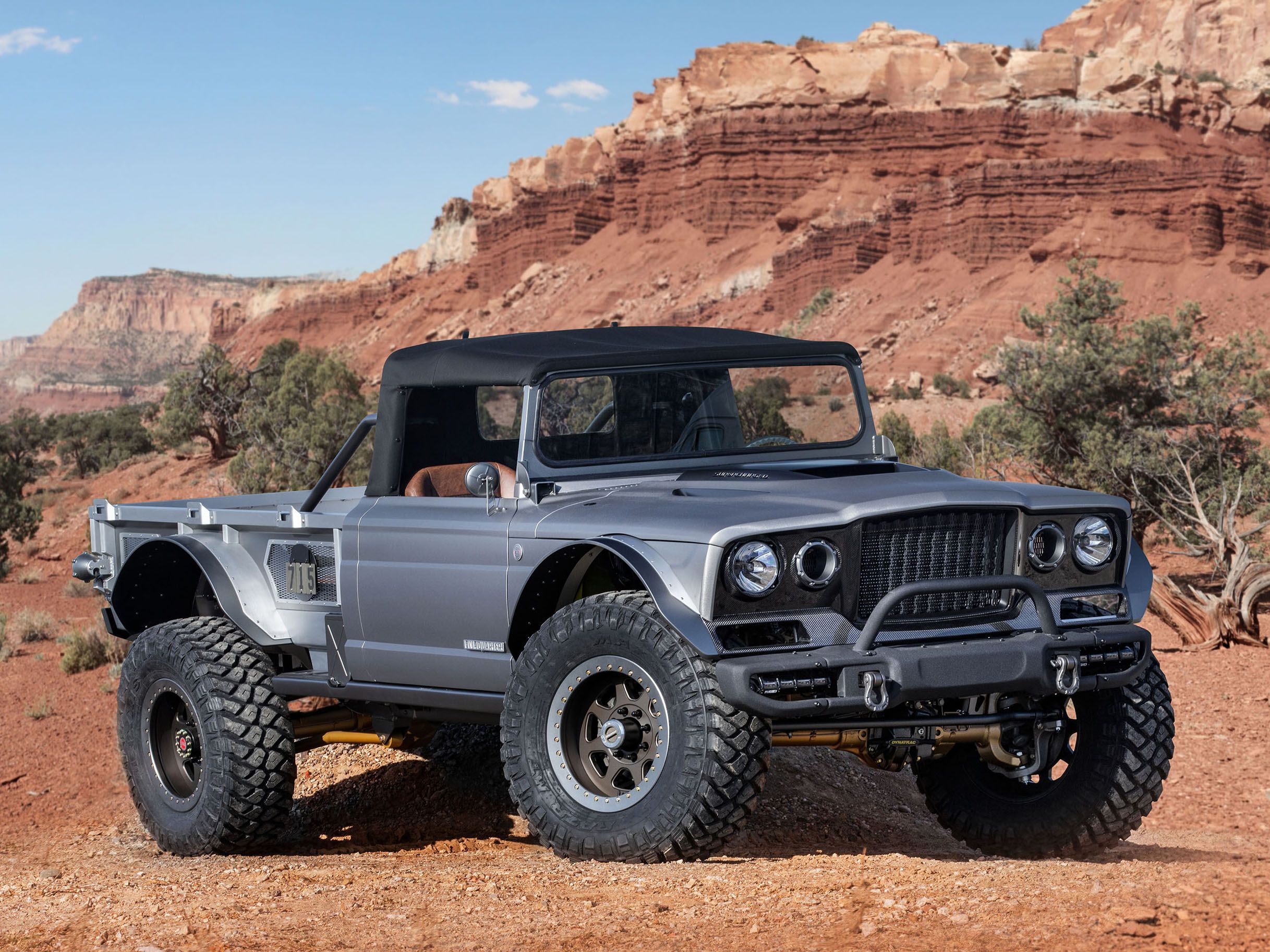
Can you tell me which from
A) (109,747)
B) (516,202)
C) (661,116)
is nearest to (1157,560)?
(109,747)

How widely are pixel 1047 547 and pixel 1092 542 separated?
7.9 inches

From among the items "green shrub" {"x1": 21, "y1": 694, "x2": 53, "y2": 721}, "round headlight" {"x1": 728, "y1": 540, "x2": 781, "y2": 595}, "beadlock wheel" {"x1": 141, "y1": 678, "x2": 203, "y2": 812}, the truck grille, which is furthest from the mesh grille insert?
"green shrub" {"x1": 21, "y1": 694, "x2": 53, "y2": 721}

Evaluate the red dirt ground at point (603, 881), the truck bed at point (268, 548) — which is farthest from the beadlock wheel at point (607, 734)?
the truck bed at point (268, 548)

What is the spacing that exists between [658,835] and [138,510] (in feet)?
12.2

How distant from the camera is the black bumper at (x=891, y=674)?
446cm

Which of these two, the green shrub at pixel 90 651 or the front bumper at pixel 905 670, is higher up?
the front bumper at pixel 905 670

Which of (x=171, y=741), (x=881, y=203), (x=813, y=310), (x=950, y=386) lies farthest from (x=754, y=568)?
(x=881, y=203)

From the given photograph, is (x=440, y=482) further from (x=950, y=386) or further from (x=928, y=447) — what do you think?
(x=950, y=386)

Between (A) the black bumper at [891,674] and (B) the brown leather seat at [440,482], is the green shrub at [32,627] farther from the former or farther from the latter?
(A) the black bumper at [891,674]

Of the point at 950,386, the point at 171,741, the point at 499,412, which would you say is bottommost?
the point at 171,741

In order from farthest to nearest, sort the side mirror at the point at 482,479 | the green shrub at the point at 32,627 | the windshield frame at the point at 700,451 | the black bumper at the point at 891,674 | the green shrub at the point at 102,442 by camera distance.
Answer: the green shrub at the point at 102,442
the green shrub at the point at 32,627
the windshield frame at the point at 700,451
the side mirror at the point at 482,479
the black bumper at the point at 891,674

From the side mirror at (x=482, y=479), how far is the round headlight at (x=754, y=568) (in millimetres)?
1280

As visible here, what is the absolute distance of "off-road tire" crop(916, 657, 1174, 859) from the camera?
5.37 metres

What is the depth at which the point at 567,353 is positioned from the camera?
19.2ft
